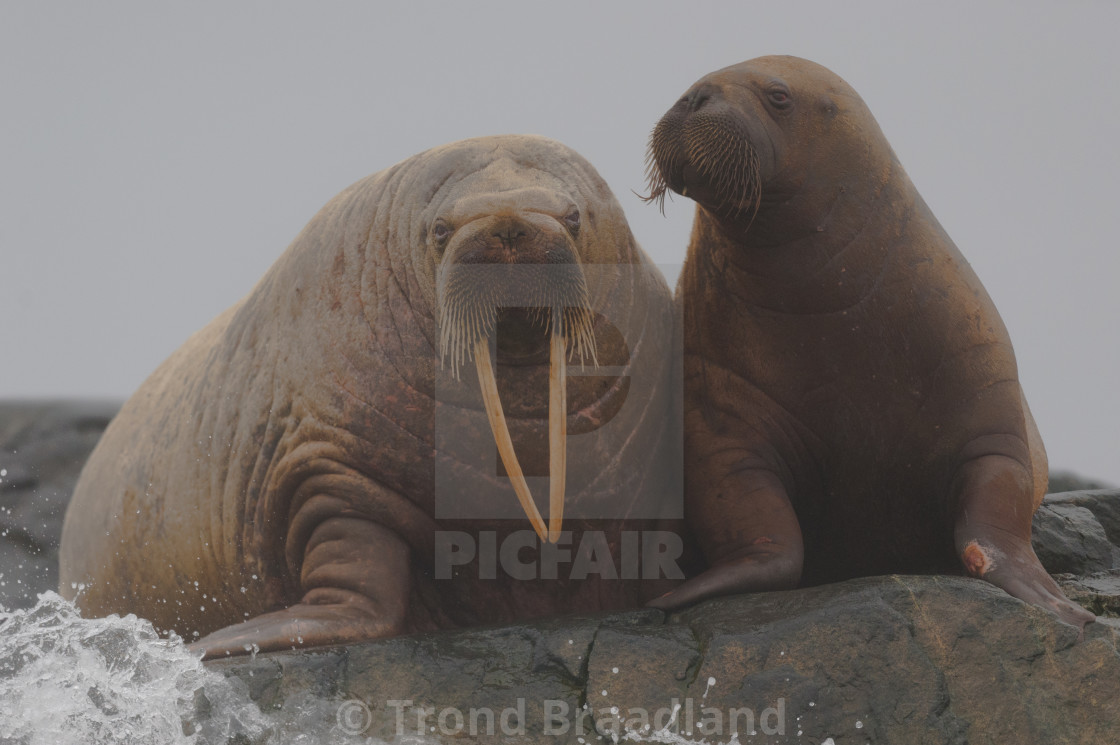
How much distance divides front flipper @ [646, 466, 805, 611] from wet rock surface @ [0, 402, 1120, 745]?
0.18m

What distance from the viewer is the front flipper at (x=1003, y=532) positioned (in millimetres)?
4496

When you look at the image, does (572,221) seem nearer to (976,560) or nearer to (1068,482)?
(976,560)

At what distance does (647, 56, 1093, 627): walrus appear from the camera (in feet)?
16.1

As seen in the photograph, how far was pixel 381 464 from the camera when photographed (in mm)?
4848

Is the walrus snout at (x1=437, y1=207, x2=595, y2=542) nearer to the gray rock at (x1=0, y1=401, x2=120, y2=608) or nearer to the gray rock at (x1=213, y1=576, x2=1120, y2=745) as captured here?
the gray rock at (x1=213, y1=576, x2=1120, y2=745)

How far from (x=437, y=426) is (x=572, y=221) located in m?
0.86

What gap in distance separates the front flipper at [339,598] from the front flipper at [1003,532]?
1913 mm

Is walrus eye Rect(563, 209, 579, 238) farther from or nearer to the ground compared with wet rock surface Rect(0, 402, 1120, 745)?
farther from the ground

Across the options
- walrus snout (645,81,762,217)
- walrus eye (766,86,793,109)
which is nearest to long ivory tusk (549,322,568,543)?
walrus snout (645,81,762,217)

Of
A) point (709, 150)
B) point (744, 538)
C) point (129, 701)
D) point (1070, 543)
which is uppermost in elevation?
point (709, 150)

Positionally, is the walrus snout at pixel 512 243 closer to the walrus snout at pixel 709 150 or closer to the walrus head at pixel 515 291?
the walrus head at pixel 515 291

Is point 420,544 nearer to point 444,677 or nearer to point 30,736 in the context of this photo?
point 444,677

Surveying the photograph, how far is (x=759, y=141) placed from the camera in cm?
486

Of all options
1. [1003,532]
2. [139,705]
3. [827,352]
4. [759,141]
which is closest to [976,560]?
[1003,532]
